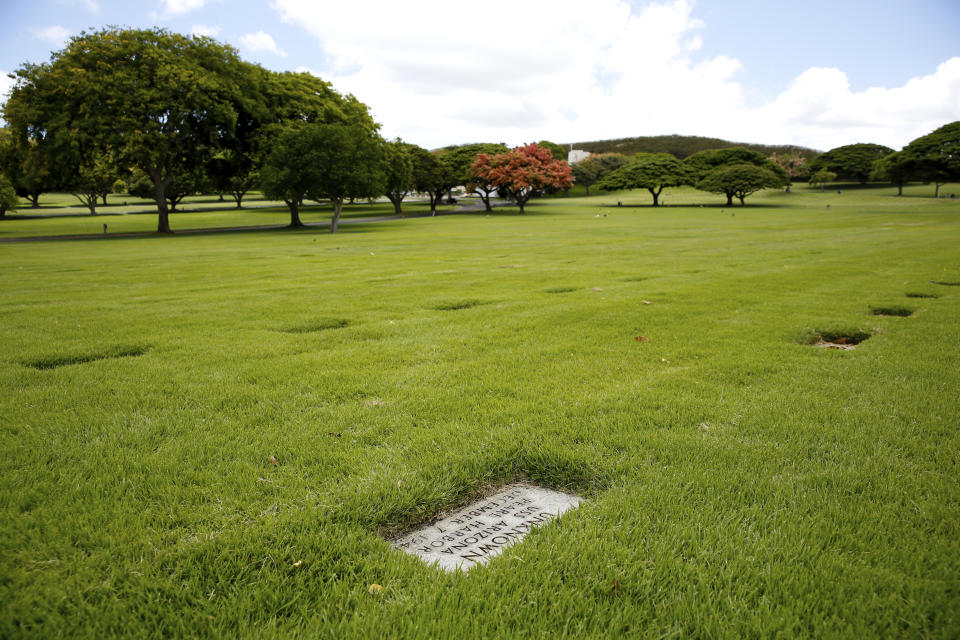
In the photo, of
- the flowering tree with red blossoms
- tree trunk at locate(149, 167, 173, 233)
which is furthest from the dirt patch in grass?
the flowering tree with red blossoms

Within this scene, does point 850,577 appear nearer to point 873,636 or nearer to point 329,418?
point 873,636

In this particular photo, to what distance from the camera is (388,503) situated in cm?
234

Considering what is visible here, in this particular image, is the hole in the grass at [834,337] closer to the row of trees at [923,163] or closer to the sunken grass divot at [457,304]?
the sunken grass divot at [457,304]

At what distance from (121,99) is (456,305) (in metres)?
25.5

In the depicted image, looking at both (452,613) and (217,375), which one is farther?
(217,375)

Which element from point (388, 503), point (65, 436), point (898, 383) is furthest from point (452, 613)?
point (898, 383)

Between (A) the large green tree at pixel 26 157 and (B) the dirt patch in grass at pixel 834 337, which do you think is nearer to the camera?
(B) the dirt patch in grass at pixel 834 337

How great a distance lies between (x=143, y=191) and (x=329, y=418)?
67780 millimetres

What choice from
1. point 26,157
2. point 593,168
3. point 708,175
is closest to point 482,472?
point 26,157

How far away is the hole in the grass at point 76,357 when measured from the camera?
4414mm

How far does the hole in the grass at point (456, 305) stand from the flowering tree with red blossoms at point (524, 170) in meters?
42.5

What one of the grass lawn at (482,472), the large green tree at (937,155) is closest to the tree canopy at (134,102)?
the grass lawn at (482,472)

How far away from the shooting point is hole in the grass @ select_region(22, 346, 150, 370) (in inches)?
174

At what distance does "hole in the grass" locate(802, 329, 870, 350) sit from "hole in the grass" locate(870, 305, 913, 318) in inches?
54.7
